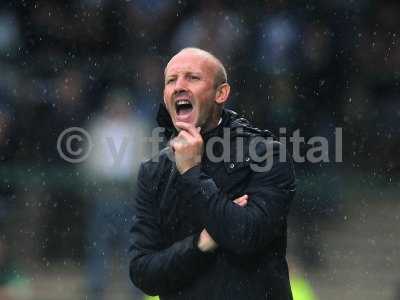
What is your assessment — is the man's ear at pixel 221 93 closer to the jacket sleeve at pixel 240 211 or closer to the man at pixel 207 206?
the man at pixel 207 206

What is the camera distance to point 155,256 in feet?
8.80

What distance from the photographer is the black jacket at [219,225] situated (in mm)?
2529

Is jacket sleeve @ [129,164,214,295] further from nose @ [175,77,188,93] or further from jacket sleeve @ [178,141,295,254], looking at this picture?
nose @ [175,77,188,93]

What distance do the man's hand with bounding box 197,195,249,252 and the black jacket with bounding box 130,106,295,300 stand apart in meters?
0.02

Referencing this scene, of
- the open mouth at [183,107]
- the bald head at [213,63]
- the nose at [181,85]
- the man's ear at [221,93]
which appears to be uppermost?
the bald head at [213,63]

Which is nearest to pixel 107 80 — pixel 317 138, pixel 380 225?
pixel 317 138

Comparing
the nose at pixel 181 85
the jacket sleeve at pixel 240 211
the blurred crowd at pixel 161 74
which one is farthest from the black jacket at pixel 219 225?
the blurred crowd at pixel 161 74

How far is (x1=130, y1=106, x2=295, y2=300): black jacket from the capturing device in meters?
2.53

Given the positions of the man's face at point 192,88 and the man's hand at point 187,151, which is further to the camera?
the man's face at point 192,88

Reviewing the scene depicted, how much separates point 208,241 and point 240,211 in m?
0.12

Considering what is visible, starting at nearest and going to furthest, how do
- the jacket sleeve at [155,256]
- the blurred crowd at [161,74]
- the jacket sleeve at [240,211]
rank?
the jacket sleeve at [240,211] → the jacket sleeve at [155,256] → the blurred crowd at [161,74]

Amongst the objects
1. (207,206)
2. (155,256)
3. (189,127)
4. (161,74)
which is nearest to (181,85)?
(189,127)

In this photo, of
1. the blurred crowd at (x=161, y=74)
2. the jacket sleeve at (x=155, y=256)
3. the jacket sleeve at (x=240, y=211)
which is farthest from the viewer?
the blurred crowd at (x=161, y=74)

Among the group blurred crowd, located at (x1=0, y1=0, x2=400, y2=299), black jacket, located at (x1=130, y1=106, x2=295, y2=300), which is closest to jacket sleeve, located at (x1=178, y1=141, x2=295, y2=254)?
black jacket, located at (x1=130, y1=106, x2=295, y2=300)
